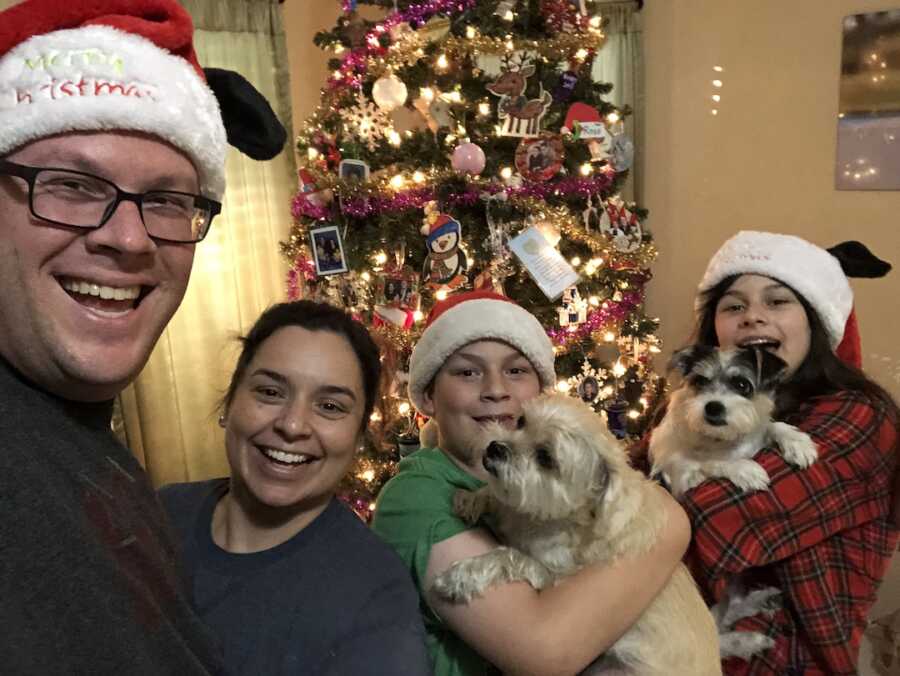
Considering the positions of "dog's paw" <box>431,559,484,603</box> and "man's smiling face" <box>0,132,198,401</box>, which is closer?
"man's smiling face" <box>0,132,198,401</box>

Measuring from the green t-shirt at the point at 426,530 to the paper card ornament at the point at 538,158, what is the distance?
1.82 meters

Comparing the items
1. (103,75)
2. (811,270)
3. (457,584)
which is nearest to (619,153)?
(811,270)

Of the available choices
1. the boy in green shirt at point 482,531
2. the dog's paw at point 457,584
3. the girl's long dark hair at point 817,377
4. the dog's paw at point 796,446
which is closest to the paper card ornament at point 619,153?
the girl's long dark hair at point 817,377

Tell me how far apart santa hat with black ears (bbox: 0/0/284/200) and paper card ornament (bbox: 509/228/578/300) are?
1.90 meters

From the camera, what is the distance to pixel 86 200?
707mm

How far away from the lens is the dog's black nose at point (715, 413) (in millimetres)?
1679

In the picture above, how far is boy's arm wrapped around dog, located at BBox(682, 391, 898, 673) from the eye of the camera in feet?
4.42

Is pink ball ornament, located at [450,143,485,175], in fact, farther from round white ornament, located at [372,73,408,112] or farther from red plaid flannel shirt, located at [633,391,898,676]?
red plaid flannel shirt, located at [633,391,898,676]

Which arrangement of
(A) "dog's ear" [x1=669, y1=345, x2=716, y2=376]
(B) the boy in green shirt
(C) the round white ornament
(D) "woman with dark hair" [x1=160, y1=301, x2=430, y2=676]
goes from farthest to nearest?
(C) the round white ornament → (A) "dog's ear" [x1=669, y1=345, x2=716, y2=376] → (B) the boy in green shirt → (D) "woman with dark hair" [x1=160, y1=301, x2=430, y2=676]

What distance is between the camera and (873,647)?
2.70 m

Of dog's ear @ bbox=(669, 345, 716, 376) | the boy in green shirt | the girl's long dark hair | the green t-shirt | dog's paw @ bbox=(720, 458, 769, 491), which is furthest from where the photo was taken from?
dog's ear @ bbox=(669, 345, 716, 376)

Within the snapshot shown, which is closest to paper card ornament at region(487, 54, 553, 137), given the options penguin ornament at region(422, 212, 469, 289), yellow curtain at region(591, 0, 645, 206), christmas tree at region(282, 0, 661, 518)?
christmas tree at region(282, 0, 661, 518)

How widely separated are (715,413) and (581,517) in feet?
2.03

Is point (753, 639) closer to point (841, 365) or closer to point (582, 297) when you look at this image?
point (841, 365)
